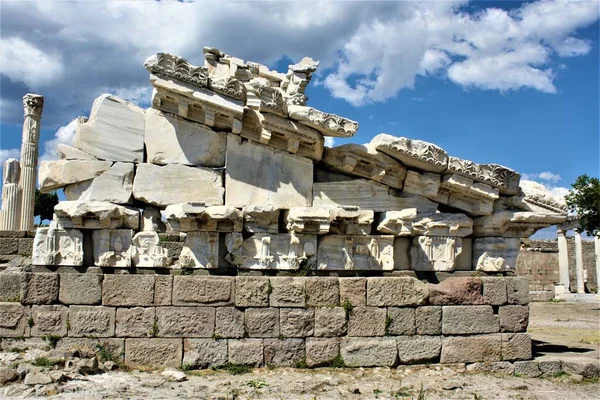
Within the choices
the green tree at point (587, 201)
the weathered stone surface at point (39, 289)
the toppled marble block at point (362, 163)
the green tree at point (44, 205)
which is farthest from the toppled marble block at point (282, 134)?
the green tree at point (44, 205)

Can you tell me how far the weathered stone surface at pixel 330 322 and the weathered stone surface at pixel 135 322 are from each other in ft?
7.60

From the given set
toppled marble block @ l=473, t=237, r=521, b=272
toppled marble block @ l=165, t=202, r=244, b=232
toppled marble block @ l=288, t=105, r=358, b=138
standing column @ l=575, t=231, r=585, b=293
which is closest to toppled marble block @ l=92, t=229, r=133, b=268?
toppled marble block @ l=165, t=202, r=244, b=232

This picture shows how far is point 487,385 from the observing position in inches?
307

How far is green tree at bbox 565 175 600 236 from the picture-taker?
70.3 ft

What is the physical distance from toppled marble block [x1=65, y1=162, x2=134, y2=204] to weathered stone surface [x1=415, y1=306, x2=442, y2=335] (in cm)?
458

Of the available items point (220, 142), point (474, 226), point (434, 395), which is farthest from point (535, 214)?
point (220, 142)

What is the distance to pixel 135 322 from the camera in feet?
25.1

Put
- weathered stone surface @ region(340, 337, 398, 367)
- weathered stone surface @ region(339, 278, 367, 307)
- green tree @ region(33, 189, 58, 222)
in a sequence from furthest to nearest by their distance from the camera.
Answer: green tree @ region(33, 189, 58, 222) → weathered stone surface @ region(339, 278, 367, 307) → weathered stone surface @ region(340, 337, 398, 367)

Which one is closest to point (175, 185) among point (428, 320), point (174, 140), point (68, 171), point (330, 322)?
point (174, 140)

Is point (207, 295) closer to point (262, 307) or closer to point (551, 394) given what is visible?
point (262, 307)

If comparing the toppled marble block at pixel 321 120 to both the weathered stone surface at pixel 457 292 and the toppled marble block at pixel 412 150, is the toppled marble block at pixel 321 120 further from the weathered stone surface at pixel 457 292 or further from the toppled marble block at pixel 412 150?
the weathered stone surface at pixel 457 292

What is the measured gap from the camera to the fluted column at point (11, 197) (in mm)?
17625

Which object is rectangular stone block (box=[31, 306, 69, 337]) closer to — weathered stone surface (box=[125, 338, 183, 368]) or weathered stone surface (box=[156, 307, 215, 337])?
weathered stone surface (box=[125, 338, 183, 368])

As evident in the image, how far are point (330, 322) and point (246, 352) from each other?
127cm
